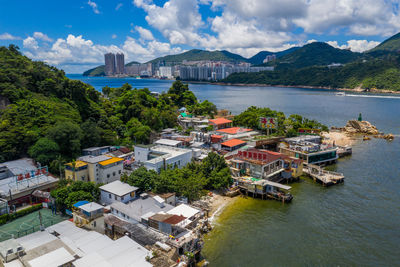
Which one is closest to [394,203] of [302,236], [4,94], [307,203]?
[307,203]

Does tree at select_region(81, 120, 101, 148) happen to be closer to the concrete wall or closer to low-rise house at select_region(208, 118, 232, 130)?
the concrete wall

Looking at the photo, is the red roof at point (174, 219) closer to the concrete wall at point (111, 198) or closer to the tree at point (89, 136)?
the concrete wall at point (111, 198)

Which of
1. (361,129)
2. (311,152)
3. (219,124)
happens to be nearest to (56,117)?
(219,124)

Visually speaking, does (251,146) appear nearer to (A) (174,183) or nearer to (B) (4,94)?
(A) (174,183)

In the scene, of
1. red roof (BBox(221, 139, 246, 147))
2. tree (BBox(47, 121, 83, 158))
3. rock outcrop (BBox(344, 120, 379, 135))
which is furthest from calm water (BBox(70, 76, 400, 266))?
rock outcrop (BBox(344, 120, 379, 135))

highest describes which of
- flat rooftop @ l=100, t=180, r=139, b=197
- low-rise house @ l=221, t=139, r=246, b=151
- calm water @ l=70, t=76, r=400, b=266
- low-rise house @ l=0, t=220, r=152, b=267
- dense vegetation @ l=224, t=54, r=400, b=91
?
dense vegetation @ l=224, t=54, r=400, b=91
